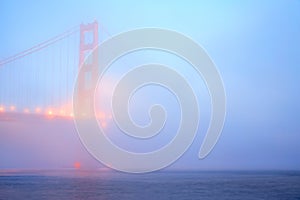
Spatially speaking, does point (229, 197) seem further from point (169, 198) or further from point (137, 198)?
point (137, 198)

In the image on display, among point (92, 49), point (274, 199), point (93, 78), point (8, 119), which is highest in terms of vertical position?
point (92, 49)

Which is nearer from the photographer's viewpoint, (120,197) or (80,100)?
(120,197)

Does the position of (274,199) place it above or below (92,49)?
below

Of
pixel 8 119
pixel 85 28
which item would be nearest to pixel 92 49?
pixel 85 28

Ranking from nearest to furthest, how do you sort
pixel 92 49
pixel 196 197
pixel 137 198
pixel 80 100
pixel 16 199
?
pixel 16 199 < pixel 137 198 < pixel 196 197 < pixel 80 100 < pixel 92 49

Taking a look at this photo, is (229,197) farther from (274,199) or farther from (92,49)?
(92,49)

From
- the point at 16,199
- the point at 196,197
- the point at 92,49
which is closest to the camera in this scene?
the point at 16,199

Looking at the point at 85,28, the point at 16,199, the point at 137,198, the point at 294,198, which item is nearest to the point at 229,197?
the point at 294,198

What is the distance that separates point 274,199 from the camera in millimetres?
23578

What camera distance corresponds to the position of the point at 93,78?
42.6m

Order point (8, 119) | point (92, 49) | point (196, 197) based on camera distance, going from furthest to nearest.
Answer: point (92, 49), point (8, 119), point (196, 197)

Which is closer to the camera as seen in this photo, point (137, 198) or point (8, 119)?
point (137, 198)

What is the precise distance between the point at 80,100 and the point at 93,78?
252 centimetres

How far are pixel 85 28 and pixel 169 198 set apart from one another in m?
29.3
